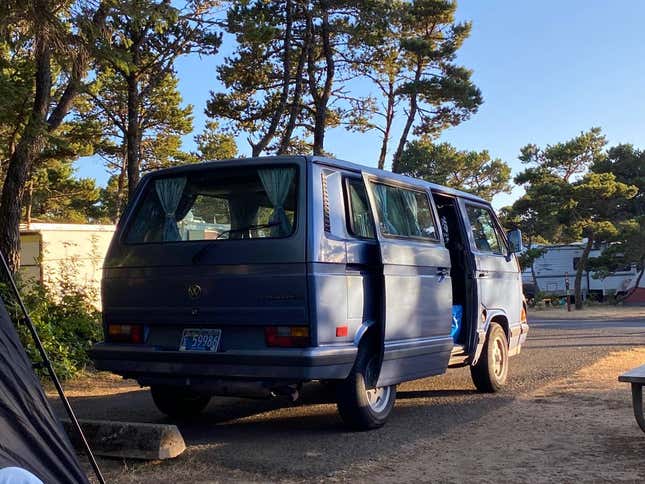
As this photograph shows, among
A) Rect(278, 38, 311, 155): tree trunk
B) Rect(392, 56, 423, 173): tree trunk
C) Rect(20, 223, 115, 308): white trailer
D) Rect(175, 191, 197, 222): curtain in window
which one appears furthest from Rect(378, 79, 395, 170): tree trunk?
Rect(175, 191, 197, 222): curtain in window

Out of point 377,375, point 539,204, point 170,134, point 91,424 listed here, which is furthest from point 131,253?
point 539,204

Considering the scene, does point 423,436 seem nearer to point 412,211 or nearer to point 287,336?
point 287,336

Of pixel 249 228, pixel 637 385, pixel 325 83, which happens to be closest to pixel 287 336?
pixel 249 228

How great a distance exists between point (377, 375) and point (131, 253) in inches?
89.3

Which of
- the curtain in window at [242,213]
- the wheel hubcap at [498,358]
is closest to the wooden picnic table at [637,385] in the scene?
the wheel hubcap at [498,358]

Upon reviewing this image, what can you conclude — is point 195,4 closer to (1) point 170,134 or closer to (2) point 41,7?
(2) point 41,7

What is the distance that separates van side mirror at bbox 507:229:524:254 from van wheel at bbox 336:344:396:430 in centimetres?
361

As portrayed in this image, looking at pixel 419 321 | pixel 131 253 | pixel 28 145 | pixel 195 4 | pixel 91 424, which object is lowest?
pixel 91 424

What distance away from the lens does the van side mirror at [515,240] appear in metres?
8.81

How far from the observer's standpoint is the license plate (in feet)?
17.7

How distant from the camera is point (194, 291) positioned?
5453mm

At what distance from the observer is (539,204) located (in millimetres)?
33844

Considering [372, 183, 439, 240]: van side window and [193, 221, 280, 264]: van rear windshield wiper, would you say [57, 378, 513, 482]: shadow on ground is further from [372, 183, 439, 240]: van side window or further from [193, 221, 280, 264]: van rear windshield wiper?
[372, 183, 439, 240]: van side window

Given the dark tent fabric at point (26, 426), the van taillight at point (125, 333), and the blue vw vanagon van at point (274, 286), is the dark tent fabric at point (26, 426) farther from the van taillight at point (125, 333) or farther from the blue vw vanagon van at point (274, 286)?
the van taillight at point (125, 333)
